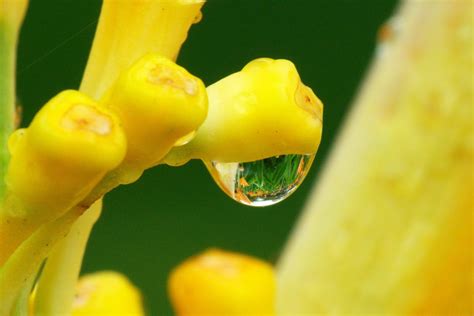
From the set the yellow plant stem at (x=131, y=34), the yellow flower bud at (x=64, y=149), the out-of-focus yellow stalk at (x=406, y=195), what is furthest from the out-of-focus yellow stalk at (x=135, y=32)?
the out-of-focus yellow stalk at (x=406, y=195)

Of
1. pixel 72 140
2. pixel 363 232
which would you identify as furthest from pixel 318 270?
pixel 72 140

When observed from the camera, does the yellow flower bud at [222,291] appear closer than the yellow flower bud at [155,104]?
No

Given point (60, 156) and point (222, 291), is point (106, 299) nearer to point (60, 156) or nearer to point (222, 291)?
point (222, 291)

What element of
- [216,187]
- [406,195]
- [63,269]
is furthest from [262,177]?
[216,187]

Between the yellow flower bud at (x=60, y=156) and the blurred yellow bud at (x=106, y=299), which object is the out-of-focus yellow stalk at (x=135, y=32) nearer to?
the yellow flower bud at (x=60, y=156)

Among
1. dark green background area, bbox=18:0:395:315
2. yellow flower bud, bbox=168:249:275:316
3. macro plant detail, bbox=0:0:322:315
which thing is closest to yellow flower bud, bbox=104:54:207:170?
macro plant detail, bbox=0:0:322:315

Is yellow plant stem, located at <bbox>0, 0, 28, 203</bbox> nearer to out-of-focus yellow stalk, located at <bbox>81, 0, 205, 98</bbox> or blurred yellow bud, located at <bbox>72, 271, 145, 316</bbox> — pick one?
out-of-focus yellow stalk, located at <bbox>81, 0, 205, 98</bbox>

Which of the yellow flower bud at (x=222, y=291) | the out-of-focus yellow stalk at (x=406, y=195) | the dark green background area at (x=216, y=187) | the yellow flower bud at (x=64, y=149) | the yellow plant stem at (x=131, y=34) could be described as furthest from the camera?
the dark green background area at (x=216, y=187)

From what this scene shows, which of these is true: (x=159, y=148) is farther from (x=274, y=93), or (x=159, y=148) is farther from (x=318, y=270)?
(x=318, y=270)
